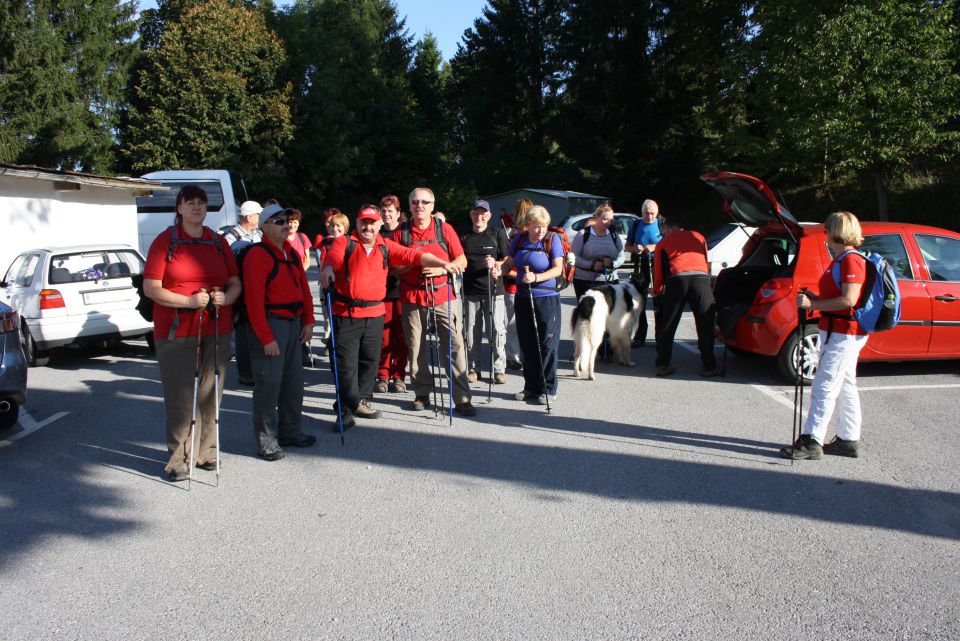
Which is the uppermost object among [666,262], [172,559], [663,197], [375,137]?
[375,137]

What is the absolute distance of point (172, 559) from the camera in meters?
4.00

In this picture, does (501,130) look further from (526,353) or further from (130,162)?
(526,353)

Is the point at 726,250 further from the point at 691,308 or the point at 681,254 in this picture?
the point at 691,308

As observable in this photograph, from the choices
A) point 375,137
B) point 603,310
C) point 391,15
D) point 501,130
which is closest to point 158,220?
point 603,310

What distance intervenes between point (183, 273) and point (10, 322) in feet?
8.21

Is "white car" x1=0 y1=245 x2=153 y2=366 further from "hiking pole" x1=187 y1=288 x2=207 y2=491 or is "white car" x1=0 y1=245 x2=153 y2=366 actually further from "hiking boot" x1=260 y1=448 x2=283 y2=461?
"hiking pole" x1=187 y1=288 x2=207 y2=491

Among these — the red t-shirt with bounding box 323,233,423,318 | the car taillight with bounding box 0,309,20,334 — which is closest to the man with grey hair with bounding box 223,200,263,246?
the car taillight with bounding box 0,309,20,334

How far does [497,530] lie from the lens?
4301 mm

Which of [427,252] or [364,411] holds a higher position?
[427,252]

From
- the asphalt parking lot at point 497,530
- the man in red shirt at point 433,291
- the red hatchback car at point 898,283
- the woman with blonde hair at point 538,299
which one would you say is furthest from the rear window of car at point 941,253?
the man in red shirt at point 433,291

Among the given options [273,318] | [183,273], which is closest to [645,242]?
[273,318]

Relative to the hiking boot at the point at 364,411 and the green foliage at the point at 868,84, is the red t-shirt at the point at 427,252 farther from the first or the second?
the green foliage at the point at 868,84

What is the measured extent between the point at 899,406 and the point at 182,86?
3421 cm

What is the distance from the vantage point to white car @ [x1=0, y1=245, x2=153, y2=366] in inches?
356
